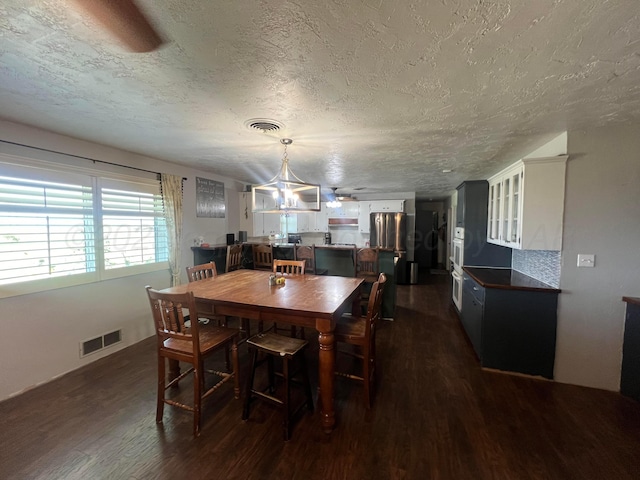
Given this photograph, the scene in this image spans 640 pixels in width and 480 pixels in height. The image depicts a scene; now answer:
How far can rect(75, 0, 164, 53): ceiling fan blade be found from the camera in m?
1.03

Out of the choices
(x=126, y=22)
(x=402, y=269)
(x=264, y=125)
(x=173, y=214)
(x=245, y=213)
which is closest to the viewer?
(x=126, y=22)

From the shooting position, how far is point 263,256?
4.37 m

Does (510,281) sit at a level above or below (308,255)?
below

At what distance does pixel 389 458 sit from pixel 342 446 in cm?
30

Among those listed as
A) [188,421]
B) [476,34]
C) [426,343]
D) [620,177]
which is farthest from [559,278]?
[188,421]

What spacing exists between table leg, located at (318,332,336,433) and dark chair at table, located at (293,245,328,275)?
7.17 feet

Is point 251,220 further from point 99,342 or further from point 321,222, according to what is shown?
point 99,342

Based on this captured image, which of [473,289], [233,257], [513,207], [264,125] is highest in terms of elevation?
[264,125]

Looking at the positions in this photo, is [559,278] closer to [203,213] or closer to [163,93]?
[163,93]

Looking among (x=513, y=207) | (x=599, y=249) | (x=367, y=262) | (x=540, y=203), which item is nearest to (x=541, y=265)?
(x=599, y=249)

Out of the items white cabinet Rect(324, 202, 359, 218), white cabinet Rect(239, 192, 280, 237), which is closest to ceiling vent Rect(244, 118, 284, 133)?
white cabinet Rect(239, 192, 280, 237)

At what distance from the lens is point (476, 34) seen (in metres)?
1.17

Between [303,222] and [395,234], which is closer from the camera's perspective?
[395,234]

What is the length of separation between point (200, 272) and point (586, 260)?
3916 mm
